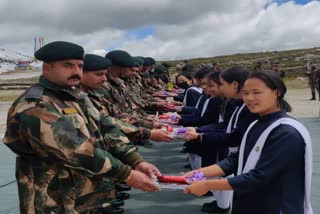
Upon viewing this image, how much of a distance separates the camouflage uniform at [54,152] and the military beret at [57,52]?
4.9 inches

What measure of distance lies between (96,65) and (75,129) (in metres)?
1.55

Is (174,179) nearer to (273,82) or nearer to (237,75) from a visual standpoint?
(273,82)

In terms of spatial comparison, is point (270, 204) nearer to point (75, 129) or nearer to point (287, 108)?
point (287, 108)

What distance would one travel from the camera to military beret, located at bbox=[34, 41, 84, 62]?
7.29 feet

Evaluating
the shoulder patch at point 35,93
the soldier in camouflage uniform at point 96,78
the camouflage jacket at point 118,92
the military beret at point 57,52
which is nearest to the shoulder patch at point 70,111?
the shoulder patch at point 35,93

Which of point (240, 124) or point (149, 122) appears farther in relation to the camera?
point (149, 122)

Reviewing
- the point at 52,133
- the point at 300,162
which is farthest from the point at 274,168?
the point at 52,133

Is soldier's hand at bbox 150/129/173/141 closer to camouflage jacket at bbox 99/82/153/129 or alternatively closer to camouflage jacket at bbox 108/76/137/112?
camouflage jacket at bbox 99/82/153/129

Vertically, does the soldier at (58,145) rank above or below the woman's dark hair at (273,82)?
below

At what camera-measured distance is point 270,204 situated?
221 centimetres

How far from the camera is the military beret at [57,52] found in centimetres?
222

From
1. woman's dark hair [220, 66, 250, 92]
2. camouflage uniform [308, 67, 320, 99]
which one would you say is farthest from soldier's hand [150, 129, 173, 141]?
camouflage uniform [308, 67, 320, 99]

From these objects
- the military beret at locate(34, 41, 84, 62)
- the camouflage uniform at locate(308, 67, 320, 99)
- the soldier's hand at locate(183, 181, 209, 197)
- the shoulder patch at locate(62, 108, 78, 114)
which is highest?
the military beret at locate(34, 41, 84, 62)

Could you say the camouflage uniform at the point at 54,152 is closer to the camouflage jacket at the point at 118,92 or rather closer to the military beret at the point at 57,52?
the military beret at the point at 57,52
